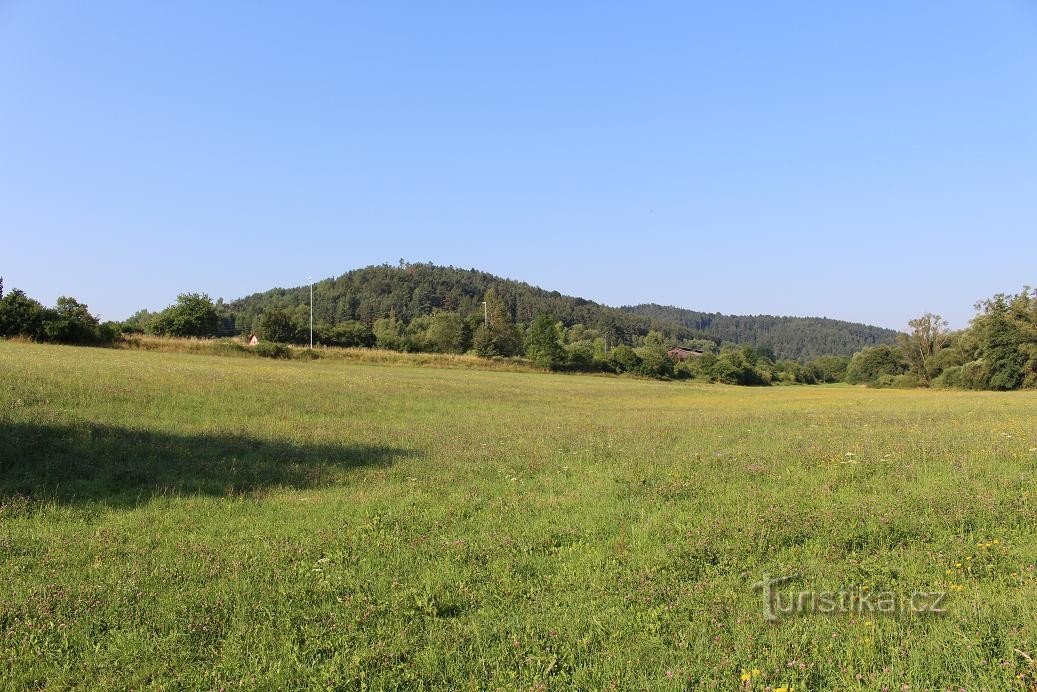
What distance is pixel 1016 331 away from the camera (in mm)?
70188

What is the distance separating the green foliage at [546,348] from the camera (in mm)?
92500

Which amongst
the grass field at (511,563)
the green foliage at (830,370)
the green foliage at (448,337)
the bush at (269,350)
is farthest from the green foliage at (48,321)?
the green foliage at (830,370)

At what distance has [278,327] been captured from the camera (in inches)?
4582

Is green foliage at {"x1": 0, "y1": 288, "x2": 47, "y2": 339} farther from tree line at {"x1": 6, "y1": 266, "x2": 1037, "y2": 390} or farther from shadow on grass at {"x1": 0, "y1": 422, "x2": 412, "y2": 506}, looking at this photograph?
shadow on grass at {"x1": 0, "y1": 422, "x2": 412, "y2": 506}

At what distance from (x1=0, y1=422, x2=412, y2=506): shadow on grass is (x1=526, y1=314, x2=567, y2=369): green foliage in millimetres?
75255

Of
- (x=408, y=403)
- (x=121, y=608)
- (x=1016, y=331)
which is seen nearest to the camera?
(x=121, y=608)

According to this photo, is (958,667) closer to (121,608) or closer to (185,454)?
(121,608)

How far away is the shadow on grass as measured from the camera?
11602mm

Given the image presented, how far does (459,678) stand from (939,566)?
561 centimetres

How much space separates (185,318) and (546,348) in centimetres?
5354

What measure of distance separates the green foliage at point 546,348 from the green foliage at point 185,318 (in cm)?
4926

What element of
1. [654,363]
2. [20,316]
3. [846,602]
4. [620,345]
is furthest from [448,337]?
[846,602]

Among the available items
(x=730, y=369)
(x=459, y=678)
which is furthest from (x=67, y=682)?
(x=730, y=369)

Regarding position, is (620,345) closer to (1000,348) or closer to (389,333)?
(389,333)
